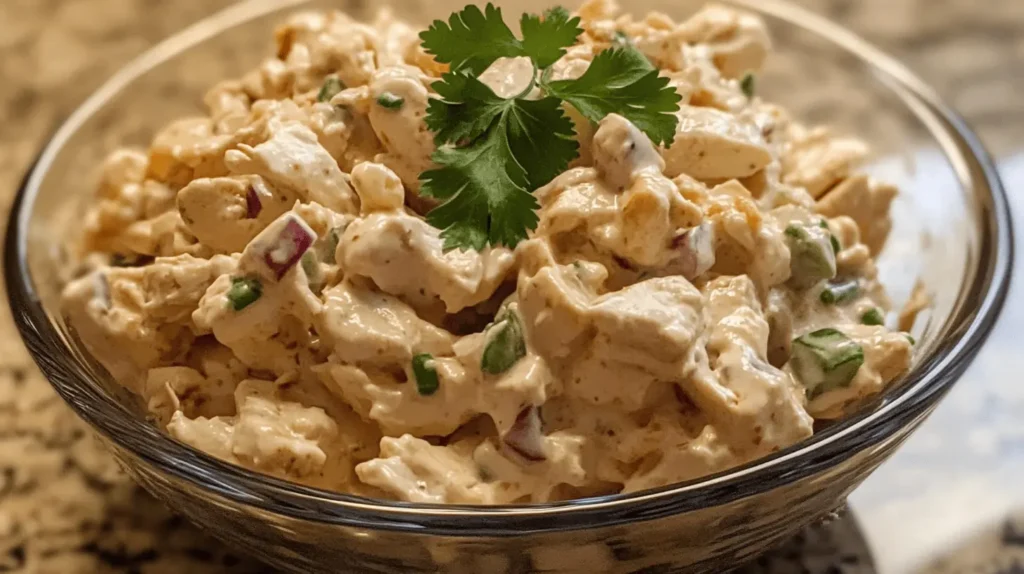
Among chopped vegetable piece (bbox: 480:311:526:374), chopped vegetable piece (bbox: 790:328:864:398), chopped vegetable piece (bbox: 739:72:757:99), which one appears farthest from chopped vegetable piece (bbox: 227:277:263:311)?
chopped vegetable piece (bbox: 739:72:757:99)

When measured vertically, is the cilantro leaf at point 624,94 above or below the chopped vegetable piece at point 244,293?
above

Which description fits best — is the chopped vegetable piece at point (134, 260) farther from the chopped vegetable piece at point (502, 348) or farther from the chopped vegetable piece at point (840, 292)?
the chopped vegetable piece at point (840, 292)

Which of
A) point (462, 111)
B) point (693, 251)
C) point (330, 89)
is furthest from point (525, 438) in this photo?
point (330, 89)

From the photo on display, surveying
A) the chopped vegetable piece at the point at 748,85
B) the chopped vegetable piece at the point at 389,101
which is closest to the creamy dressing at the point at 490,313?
the chopped vegetable piece at the point at 389,101

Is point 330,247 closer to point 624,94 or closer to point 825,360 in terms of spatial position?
point 624,94

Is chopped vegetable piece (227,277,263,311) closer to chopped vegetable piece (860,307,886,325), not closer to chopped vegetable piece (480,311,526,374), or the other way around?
chopped vegetable piece (480,311,526,374)

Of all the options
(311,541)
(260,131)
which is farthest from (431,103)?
(311,541)
